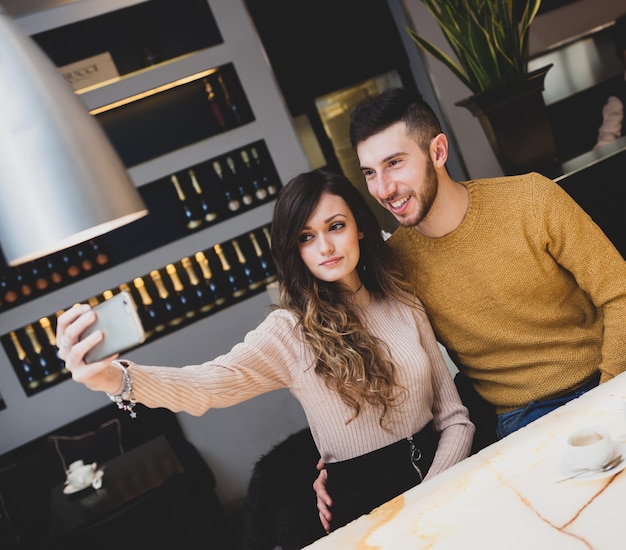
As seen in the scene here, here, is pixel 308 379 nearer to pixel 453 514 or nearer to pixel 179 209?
pixel 453 514

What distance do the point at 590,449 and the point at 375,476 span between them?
28.0 inches

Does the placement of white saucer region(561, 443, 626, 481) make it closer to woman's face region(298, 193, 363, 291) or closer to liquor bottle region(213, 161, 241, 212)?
woman's face region(298, 193, 363, 291)

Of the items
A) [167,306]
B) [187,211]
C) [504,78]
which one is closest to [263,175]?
[187,211]

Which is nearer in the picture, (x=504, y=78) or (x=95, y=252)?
(x=504, y=78)

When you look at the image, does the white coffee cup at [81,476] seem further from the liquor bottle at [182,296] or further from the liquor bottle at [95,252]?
the liquor bottle at [95,252]

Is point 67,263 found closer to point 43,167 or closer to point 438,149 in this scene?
point 438,149

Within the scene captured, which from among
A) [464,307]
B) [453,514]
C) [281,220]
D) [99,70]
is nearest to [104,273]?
[99,70]

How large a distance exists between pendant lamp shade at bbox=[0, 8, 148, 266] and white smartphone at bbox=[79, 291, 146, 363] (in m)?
0.18

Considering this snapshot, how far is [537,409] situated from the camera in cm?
174

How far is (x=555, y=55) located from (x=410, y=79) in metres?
1.16

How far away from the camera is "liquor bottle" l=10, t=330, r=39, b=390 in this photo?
3.56m

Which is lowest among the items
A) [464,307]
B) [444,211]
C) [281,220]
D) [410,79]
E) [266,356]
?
[464,307]

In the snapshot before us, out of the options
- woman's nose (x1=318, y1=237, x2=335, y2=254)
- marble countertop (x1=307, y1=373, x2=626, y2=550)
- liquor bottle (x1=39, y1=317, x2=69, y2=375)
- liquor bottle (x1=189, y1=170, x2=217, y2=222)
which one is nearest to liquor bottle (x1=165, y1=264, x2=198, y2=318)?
liquor bottle (x1=189, y1=170, x2=217, y2=222)

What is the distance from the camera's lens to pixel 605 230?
215 centimetres
